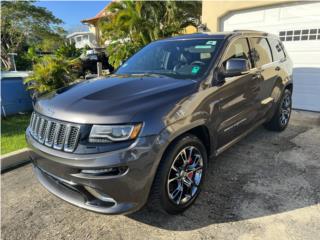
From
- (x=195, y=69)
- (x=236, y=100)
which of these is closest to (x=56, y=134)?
(x=195, y=69)

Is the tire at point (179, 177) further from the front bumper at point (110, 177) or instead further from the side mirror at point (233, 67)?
the side mirror at point (233, 67)

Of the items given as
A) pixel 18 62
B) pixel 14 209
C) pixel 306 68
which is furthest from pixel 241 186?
pixel 18 62

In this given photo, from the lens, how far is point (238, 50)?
3664 mm

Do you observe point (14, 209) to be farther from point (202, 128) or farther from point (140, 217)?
point (202, 128)

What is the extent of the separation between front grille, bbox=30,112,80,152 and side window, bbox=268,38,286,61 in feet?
12.5

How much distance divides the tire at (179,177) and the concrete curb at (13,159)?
8.65ft

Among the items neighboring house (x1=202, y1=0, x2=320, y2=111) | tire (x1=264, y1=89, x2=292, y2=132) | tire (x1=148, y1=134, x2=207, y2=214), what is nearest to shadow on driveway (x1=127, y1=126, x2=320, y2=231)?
tire (x1=148, y1=134, x2=207, y2=214)

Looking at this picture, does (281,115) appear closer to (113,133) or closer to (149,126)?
(149,126)

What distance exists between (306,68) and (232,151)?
4253 mm

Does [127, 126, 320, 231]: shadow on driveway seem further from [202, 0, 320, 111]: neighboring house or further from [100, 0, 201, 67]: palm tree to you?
A: [100, 0, 201, 67]: palm tree

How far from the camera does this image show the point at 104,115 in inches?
89.7

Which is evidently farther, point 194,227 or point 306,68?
point 306,68

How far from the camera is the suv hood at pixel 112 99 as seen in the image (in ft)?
7.56

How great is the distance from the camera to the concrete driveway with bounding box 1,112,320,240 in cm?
262
